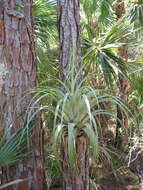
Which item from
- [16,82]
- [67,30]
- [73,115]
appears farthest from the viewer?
[67,30]

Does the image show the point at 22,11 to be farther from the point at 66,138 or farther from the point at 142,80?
the point at 142,80

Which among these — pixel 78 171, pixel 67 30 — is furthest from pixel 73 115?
pixel 67 30

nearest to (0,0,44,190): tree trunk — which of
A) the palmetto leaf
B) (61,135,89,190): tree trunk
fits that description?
the palmetto leaf

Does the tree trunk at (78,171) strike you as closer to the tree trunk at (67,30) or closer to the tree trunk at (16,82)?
the tree trunk at (16,82)

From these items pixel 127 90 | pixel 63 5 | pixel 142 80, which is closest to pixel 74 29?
pixel 63 5

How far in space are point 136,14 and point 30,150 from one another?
229cm

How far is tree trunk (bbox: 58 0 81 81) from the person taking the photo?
1.76m

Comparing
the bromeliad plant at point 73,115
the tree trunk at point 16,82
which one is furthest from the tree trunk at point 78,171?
the tree trunk at point 16,82

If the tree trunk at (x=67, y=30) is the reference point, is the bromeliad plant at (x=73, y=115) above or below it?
below

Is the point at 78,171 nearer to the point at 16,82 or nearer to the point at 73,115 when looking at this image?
the point at 73,115

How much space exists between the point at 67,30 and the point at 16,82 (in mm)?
466

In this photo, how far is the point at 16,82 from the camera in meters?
1.64

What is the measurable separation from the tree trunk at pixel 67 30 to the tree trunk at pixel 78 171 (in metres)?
0.48

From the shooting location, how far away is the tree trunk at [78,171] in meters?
1.51
